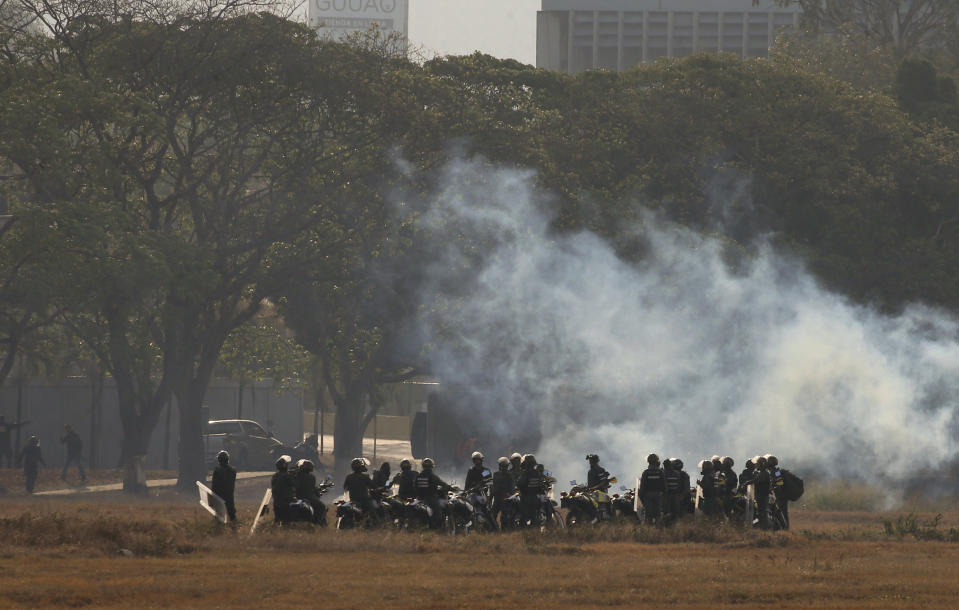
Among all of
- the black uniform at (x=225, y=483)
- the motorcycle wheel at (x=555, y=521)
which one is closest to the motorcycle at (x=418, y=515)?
the motorcycle wheel at (x=555, y=521)

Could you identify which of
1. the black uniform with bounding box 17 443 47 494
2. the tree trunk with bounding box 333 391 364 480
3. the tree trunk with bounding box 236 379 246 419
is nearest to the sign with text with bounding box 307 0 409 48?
the tree trunk with bounding box 236 379 246 419

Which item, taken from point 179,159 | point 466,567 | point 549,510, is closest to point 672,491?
point 549,510

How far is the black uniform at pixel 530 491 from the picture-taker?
2258 centimetres

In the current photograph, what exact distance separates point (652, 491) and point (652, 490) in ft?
0.05

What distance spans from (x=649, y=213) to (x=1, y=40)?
17037 millimetres

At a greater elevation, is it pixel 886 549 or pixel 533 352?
pixel 533 352

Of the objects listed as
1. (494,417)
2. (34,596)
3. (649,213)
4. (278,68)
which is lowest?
(34,596)

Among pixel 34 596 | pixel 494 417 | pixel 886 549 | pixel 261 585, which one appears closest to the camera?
pixel 34 596

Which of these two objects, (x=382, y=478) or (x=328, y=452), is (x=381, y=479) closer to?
(x=382, y=478)

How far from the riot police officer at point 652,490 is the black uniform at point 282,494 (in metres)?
5.67

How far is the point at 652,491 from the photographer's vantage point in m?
23.2

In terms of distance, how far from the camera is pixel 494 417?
41.3 m

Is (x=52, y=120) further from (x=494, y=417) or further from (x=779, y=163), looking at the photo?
(x=779, y=163)

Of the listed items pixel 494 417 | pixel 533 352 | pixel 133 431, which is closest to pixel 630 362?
pixel 533 352
